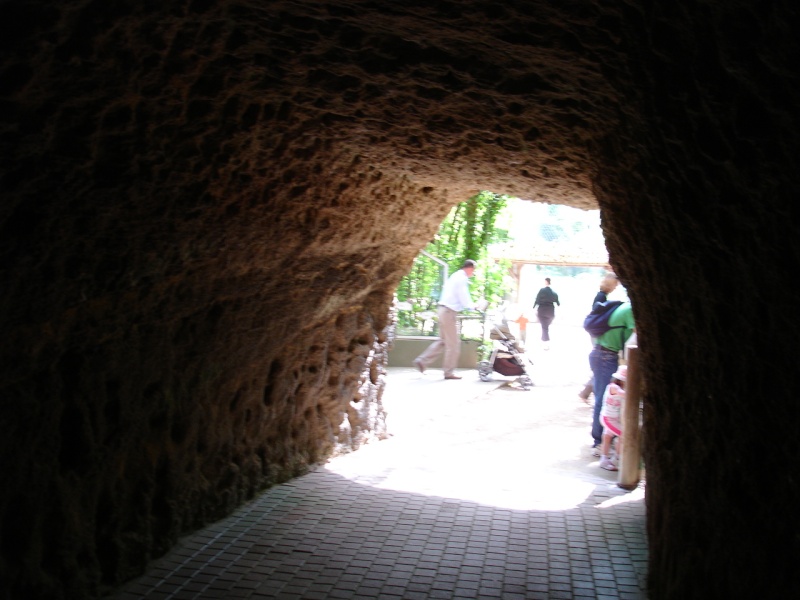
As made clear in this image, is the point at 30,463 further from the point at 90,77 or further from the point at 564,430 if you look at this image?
the point at 564,430

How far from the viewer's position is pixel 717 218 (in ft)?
8.75

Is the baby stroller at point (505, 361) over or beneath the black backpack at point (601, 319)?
beneath

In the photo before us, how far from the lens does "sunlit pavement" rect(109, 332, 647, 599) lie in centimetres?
468

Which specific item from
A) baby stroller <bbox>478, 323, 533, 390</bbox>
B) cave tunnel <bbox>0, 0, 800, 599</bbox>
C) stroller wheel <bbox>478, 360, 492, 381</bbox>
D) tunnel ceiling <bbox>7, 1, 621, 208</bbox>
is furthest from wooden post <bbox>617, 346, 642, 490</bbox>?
stroller wheel <bbox>478, 360, 492, 381</bbox>

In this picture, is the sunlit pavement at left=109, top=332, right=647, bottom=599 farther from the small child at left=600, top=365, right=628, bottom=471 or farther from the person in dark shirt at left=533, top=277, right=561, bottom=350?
the person in dark shirt at left=533, top=277, right=561, bottom=350

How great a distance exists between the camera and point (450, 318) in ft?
42.6

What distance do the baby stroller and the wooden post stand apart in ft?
20.0

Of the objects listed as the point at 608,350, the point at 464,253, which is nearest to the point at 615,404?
the point at 608,350

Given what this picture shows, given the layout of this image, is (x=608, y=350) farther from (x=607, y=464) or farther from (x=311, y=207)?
(x=311, y=207)

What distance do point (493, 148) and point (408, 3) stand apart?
197cm

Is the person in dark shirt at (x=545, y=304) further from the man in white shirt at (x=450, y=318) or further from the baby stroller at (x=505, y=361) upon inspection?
the man in white shirt at (x=450, y=318)

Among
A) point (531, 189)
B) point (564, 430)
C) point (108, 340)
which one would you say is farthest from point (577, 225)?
point (108, 340)

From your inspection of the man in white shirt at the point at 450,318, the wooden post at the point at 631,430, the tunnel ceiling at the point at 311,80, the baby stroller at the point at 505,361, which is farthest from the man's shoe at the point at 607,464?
the man in white shirt at the point at 450,318

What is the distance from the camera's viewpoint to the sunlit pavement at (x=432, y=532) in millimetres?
4676
